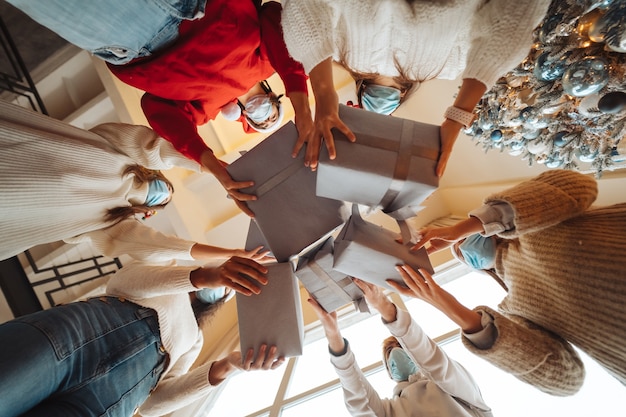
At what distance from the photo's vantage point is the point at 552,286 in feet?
2.63

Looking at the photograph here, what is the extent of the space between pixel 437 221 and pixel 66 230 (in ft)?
8.26

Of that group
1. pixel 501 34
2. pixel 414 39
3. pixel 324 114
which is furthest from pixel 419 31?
pixel 324 114

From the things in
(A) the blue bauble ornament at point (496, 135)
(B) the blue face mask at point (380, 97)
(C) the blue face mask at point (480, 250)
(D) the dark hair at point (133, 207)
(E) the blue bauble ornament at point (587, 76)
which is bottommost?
(C) the blue face mask at point (480, 250)

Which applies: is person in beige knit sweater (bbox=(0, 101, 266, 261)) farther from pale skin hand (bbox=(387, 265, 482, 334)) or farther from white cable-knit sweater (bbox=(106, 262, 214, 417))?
pale skin hand (bbox=(387, 265, 482, 334))

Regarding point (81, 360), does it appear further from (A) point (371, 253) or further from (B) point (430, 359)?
(B) point (430, 359)

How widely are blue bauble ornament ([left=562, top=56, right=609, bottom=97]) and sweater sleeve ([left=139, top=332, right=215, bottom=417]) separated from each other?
1637mm

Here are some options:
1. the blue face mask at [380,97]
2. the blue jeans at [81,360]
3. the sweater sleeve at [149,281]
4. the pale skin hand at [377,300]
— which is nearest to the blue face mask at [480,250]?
the pale skin hand at [377,300]

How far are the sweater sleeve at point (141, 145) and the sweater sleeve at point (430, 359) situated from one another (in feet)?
3.55

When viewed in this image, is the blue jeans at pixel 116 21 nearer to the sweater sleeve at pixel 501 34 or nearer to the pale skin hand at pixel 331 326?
the sweater sleeve at pixel 501 34

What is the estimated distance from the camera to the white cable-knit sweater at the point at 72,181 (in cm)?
95

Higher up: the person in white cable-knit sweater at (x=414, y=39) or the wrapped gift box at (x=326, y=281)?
the person in white cable-knit sweater at (x=414, y=39)

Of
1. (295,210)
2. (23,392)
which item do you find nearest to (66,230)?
(23,392)

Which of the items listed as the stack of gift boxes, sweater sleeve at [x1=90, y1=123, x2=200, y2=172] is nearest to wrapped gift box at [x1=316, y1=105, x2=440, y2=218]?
the stack of gift boxes

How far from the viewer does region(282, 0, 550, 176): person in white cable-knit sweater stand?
62 cm
